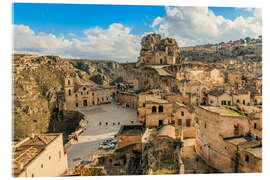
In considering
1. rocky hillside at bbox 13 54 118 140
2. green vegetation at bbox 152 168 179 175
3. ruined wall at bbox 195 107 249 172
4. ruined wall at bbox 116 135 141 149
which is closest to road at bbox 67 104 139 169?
ruined wall at bbox 116 135 141 149

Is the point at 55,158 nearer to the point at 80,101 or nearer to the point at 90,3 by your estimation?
the point at 90,3

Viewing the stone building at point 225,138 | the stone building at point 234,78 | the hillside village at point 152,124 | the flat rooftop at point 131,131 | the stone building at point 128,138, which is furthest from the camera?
the stone building at point 234,78

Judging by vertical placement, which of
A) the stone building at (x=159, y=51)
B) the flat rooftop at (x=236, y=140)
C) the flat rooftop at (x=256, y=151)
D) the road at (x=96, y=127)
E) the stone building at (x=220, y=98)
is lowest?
the road at (x=96, y=127)

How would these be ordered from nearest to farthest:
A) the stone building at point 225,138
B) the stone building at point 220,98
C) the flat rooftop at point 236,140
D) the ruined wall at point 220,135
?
the stone building at point 225,138 → the flat rooftop at point 236,140 → the ruined wall at point 220,135 → the stone building at point 220,98

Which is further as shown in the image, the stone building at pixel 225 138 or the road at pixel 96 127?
the road at pixel 96 127

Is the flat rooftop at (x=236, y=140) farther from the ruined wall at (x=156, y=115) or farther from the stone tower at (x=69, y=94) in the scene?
the stone tower at (x=69, y=94)

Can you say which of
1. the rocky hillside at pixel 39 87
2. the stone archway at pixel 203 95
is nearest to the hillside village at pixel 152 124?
the stone archway at pixel 203 95
